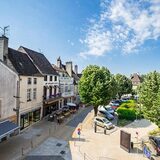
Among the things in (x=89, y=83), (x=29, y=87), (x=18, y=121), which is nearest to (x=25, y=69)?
(x=29, y=87)

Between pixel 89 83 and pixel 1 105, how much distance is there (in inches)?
613

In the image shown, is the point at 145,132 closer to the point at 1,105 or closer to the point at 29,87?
the point at 29,87

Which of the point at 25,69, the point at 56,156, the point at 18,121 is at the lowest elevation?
the point at 56,156

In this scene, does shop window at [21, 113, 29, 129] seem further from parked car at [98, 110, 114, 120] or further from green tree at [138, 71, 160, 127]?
green tree at [138, 71, 160, 127]

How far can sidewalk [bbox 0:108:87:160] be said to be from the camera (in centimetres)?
1986

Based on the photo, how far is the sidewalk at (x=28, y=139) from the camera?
19858 millimetres

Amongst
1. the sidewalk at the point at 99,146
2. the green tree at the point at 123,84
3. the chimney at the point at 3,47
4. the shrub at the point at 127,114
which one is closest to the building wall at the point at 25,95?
the chimney at the point at 3,47

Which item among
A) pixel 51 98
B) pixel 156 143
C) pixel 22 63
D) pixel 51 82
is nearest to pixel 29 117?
pixel 22 63

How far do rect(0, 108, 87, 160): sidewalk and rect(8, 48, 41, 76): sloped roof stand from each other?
8014 millimetres

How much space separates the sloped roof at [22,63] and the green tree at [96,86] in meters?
8.26

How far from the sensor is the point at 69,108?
43.5 metres

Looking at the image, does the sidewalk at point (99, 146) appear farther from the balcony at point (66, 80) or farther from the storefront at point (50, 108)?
the balcony at point (66, 80)

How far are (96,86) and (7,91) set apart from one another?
14817mm

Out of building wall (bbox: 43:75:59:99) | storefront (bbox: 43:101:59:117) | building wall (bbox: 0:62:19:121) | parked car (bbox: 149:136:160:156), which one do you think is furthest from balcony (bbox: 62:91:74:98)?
parked car (bbox: 149:136:160:156)
